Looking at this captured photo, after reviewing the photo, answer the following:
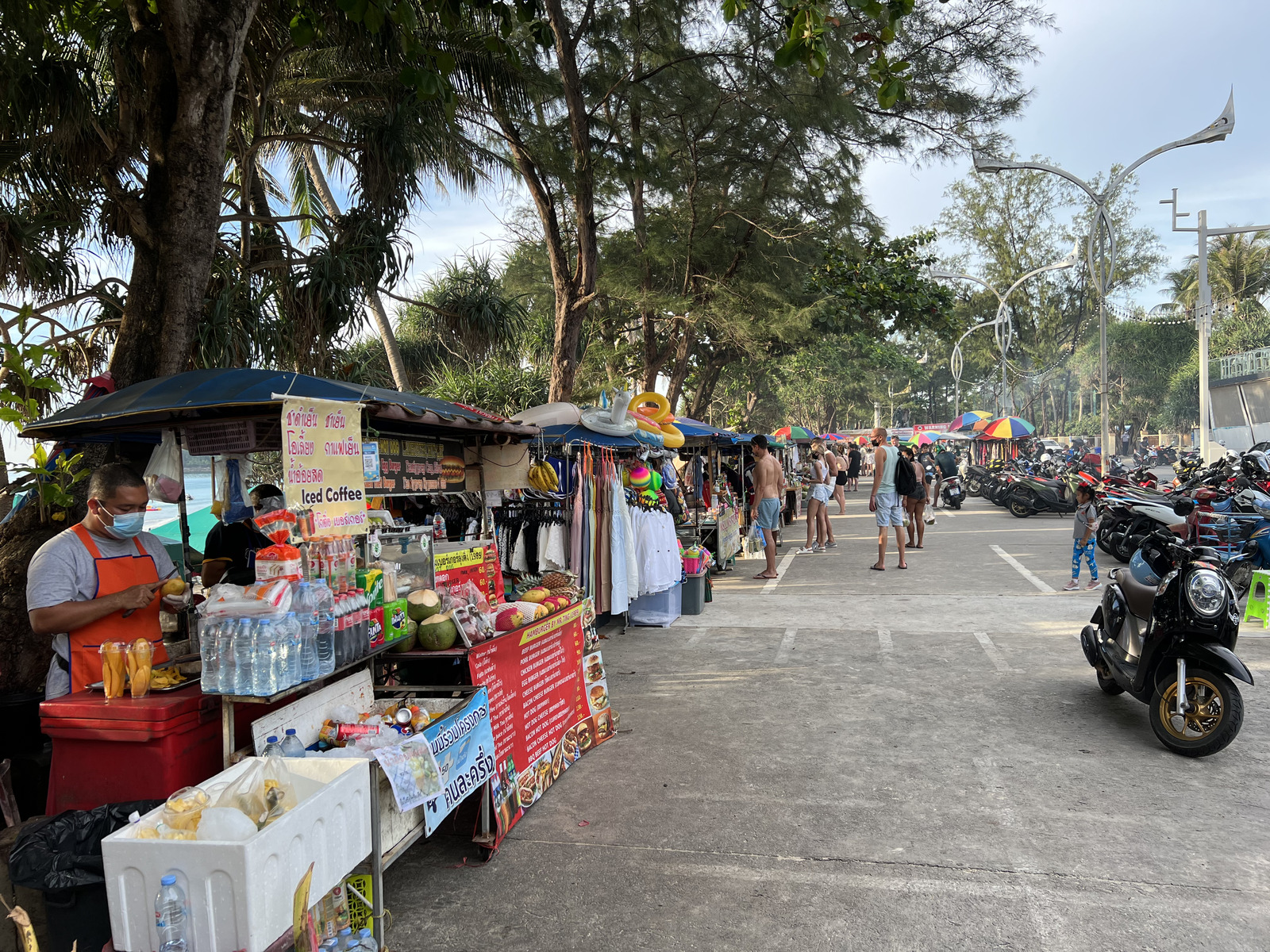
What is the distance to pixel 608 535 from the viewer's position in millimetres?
8094

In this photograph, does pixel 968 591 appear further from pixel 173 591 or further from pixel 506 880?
pixel 173 591

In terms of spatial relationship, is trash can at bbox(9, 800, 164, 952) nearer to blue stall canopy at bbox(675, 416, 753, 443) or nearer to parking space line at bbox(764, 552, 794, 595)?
parking space line at bbox(764, 552, 794, 595)

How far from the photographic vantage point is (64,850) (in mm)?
2648

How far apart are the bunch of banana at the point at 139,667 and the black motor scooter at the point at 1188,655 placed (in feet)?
17.1

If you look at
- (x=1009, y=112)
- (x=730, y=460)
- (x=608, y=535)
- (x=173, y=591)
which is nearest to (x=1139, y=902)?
(x=173, y=591)

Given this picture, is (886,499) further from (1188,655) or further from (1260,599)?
(1188,655)

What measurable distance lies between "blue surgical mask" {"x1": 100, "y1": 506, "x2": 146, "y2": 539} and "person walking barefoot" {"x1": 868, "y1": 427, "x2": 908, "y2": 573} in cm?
964

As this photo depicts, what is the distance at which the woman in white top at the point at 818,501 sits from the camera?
13.6 metres

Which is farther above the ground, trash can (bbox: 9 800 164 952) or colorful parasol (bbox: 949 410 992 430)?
colorful parasol (bbox: 949 410 992 430)

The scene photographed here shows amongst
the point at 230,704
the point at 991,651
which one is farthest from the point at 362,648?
the point at 991,651

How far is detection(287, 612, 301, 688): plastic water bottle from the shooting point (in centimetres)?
300

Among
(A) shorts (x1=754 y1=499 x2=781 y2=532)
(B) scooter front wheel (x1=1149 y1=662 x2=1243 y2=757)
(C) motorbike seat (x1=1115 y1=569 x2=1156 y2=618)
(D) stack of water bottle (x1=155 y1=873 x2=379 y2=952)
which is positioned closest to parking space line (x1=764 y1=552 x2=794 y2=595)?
(A) shorts (x1=754 y1=499 x2=781 y2=532)

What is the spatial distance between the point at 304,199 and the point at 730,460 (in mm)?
10392

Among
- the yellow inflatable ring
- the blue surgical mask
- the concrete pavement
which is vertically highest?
the yellow inflatable ring
